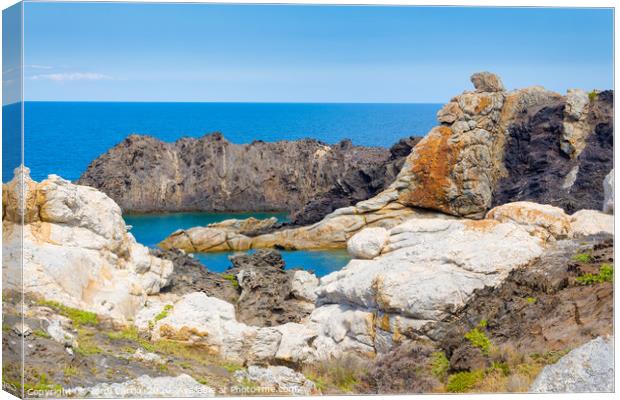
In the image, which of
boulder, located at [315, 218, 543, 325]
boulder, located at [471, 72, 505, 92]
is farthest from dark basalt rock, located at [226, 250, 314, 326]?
boulder, located at [471, 72, 505, 92]

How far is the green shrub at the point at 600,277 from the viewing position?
47.9 feet

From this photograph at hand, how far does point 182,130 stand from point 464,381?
163ft

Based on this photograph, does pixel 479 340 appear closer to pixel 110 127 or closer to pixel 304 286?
pixel 304 286

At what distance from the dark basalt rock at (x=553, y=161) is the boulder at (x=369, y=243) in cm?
419

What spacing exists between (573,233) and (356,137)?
427 inches

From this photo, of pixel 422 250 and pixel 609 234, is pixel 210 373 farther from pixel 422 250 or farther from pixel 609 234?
pixel 609 234

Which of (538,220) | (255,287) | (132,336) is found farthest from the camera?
(255,287)

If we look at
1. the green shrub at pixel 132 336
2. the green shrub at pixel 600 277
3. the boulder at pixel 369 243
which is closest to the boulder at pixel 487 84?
the boulder at pixel 369 243

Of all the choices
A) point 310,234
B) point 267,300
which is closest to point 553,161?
point 267,300

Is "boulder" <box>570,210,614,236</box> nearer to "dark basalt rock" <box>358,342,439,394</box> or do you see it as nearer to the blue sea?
"dark basalt rock" <box>358,342,439,394</box>

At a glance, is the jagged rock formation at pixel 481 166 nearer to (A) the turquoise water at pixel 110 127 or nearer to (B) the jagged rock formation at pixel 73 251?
(A) the turquoise water at pixel 110 127

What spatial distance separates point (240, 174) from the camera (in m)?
50.5

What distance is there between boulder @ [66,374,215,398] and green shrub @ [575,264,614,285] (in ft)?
18.7

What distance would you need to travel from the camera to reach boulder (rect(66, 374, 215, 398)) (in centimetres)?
1307
